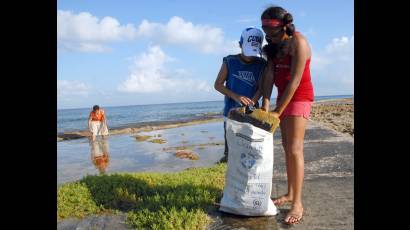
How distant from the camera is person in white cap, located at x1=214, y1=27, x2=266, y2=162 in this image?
3662 mm

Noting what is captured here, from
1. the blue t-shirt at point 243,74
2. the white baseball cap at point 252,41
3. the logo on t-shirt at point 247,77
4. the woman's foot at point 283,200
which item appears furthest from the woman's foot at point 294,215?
the white baseball cap at point 252,41

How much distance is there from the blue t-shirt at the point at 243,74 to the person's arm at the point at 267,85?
0.07 m

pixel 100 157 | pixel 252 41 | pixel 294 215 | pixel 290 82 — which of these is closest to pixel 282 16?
pixel 252 41

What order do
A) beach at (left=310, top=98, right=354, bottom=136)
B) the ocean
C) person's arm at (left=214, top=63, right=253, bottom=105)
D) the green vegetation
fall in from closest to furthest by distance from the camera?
1. the green vegetation
2. person's arm at (left=214, top=63, right=253, bottom=105)
3. beach at (left=310, top=98, right=354, bottom=136)
4. the ocean

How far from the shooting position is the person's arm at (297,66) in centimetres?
339

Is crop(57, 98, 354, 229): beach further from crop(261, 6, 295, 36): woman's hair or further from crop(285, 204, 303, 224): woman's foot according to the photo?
crop(261, 6, 295, 36): woman's hair

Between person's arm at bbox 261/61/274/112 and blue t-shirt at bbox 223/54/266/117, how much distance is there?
7cm

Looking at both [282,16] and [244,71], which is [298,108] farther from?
[282,16]

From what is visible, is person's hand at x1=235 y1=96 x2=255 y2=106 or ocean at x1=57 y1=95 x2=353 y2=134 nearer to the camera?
person's hand at x1=235 y1=96 x2=255 y2=106

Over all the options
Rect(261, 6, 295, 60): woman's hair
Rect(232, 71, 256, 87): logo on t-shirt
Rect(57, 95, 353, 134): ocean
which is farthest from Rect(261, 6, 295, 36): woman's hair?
Rect(57, 95, 353, 134): ocean

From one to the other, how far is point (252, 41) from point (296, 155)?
1.18m

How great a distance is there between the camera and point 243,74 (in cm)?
381
